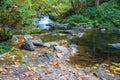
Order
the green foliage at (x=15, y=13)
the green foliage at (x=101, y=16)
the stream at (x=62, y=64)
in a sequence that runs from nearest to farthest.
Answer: the stream at (x=62, y=64) → the green foliage at (x=15, y=13) → the green foliage at (x=101, y=16)

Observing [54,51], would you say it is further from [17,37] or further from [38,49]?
[17,37]

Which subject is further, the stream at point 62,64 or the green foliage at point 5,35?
the green foliage at point 5,35

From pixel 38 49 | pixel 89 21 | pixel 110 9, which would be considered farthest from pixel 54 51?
pixel 110 9

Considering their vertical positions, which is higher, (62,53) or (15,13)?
(15,13)

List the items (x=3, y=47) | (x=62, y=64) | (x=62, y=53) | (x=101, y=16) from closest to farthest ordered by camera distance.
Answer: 1. (x=62, y=64)
2. (x=3, y=47)
3. (x=62, y=53)
4. (x=101, y=16)

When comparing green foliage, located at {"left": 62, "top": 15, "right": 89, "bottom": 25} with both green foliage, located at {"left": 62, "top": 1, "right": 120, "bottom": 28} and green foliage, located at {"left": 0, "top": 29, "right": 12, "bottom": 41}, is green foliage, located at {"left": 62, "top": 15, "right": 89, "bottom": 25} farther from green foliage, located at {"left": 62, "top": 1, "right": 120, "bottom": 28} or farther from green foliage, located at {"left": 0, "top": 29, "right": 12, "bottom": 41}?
green foliage, located at {"left": 0, "top": 29, "right": 12, "bottom": 41}

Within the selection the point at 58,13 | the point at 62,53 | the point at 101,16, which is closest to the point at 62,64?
the point at 62,53

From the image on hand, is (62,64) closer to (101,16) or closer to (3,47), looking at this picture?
(3,47)

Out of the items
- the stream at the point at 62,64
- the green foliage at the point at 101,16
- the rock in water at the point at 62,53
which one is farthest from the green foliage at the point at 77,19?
the rock in water at the point at 62,53

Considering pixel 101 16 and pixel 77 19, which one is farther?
pixel 77 19

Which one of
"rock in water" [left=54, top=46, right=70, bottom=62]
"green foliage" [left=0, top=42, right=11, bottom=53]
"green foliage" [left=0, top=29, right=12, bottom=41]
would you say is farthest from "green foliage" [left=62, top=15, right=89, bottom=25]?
"green foliage" [left=0, top=42, right=11, bottom=53]

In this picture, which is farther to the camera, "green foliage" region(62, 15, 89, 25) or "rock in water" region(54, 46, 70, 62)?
"green foliage" region(62, 15, 89, 25)

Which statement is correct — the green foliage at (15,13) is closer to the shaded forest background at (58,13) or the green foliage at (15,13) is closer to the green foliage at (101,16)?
the shaded forest background at (58,13)

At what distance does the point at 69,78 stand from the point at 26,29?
14.4 ft
